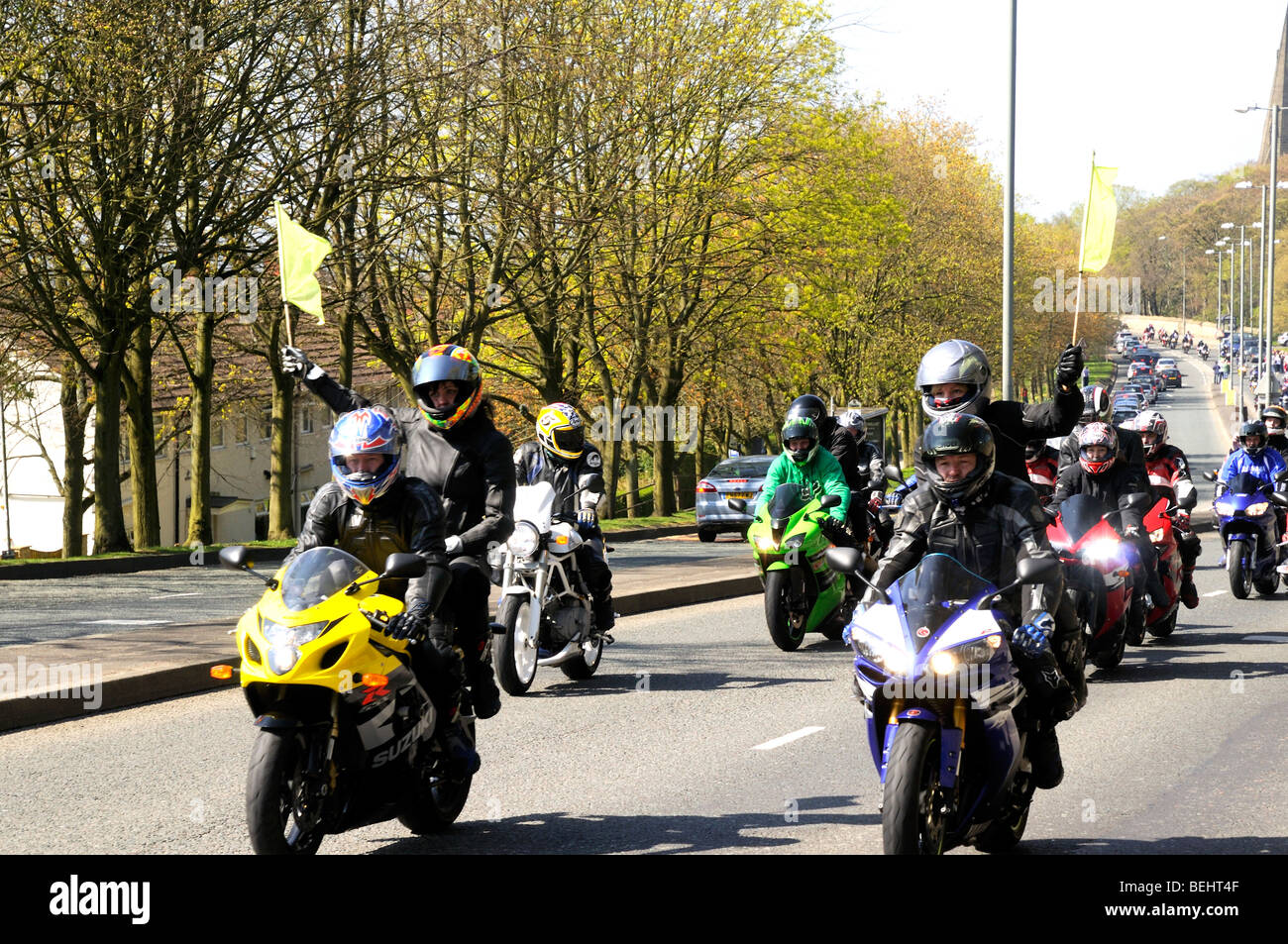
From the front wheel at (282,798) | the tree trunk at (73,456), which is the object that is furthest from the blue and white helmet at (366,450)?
the tree trunk at (73,456)

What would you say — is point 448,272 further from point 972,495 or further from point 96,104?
point 972,495

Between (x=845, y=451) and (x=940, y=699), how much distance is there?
798 cm

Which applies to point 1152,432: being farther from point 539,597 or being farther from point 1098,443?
point 539,597

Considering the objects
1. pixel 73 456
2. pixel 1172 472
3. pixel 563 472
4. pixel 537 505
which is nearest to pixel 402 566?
pixel 537 505

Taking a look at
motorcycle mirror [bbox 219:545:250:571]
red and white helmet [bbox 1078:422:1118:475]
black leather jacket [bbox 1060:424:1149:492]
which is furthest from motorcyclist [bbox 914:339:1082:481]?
motorcycle mirror [bbox 219:545:250:571]

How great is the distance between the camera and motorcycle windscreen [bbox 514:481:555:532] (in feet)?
33.0

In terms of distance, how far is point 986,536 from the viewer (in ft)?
18.6

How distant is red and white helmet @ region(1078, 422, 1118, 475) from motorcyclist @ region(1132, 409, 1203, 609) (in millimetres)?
2118

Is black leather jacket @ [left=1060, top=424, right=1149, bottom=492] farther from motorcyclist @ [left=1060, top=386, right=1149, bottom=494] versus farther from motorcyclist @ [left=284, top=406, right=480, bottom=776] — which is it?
motorcyclist @ [left=284, top=406, right=480, bottom=776]

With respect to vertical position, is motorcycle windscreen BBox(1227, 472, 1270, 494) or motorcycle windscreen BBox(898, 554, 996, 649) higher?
motorcycle windscreen BBox(898, 554, 996, 649)

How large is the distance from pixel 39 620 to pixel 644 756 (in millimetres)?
7666

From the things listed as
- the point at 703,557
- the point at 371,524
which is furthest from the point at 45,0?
the point at 371,524

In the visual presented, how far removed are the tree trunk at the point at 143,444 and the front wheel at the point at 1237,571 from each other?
15780 mm

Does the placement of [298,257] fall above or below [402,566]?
above
